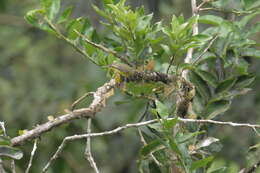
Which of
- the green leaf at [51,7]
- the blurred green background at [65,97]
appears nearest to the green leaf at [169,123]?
the green leaf at [51,7]

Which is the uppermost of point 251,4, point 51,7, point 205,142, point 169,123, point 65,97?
point 51,7

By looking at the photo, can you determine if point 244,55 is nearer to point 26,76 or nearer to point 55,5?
point 55,5

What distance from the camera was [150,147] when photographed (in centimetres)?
105

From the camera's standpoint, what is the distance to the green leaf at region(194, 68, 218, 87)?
3.93ft

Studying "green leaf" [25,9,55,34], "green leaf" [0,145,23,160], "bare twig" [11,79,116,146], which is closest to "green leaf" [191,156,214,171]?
"bare twig" [11,79,116,146]

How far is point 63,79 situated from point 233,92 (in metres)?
1.74

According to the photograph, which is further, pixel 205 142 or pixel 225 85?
pixel 225 85

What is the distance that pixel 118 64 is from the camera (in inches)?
41.5

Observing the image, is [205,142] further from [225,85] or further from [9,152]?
[9,152]

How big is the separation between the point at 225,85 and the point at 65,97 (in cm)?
144

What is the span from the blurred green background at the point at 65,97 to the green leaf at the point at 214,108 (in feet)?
2.44

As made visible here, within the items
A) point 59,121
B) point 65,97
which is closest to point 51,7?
point 59,121

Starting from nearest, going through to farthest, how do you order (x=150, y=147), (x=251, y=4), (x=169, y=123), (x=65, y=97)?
1. (x=169, y=123)
2. (x=150, y=147)
3. (x=251, y=4)
4. (x=65, y=97)

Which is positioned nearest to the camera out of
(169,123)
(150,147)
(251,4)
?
(169,123)
